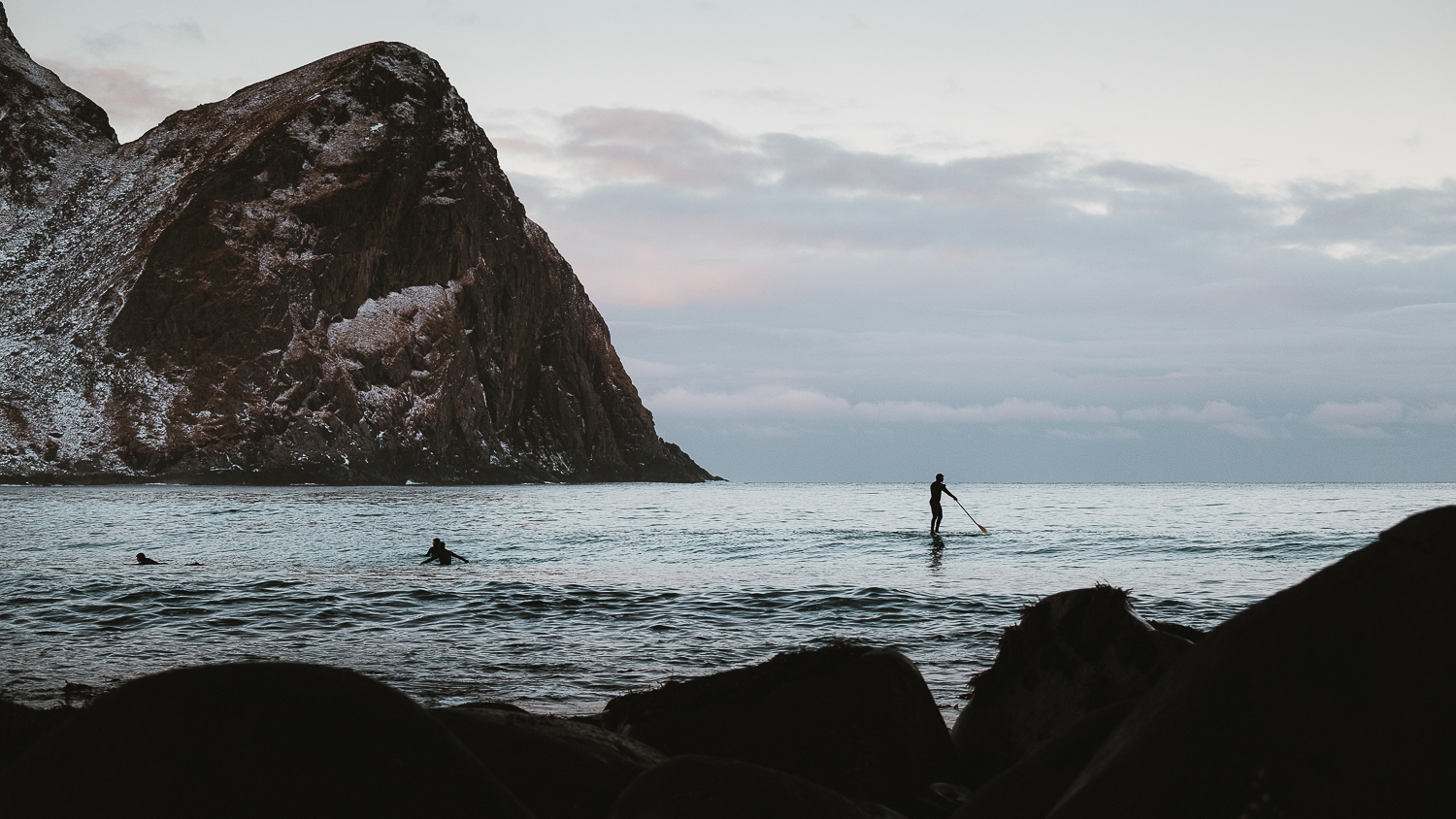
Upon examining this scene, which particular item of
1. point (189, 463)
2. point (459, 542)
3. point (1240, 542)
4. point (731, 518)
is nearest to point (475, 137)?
point (189, 463)

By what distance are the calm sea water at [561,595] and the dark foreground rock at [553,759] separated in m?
3.75

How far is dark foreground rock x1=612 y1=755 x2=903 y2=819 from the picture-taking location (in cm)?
255

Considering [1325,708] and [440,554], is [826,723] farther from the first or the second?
[440,554]

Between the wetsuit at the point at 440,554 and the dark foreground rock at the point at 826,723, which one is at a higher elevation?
the dark foreground rock at the point at 826,723

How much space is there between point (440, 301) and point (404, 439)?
17841 mm

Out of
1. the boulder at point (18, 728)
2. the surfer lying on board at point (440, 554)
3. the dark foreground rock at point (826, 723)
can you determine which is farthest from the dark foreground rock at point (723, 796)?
the surfer lying on board at point (440, 554)

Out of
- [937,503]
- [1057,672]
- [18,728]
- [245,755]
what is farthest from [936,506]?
[245,755]

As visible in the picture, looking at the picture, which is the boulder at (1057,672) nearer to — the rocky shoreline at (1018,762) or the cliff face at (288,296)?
the rocky shoreline at (1018,762)

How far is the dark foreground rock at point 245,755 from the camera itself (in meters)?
1.96

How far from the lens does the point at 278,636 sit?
1084 centimetres

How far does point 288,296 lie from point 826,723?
112m

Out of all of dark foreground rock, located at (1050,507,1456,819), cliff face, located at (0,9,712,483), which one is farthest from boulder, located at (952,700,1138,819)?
cliff face, located at (0,9,712,483)

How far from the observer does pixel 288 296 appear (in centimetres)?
10544

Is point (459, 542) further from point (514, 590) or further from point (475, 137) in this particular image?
point (475, 137)
